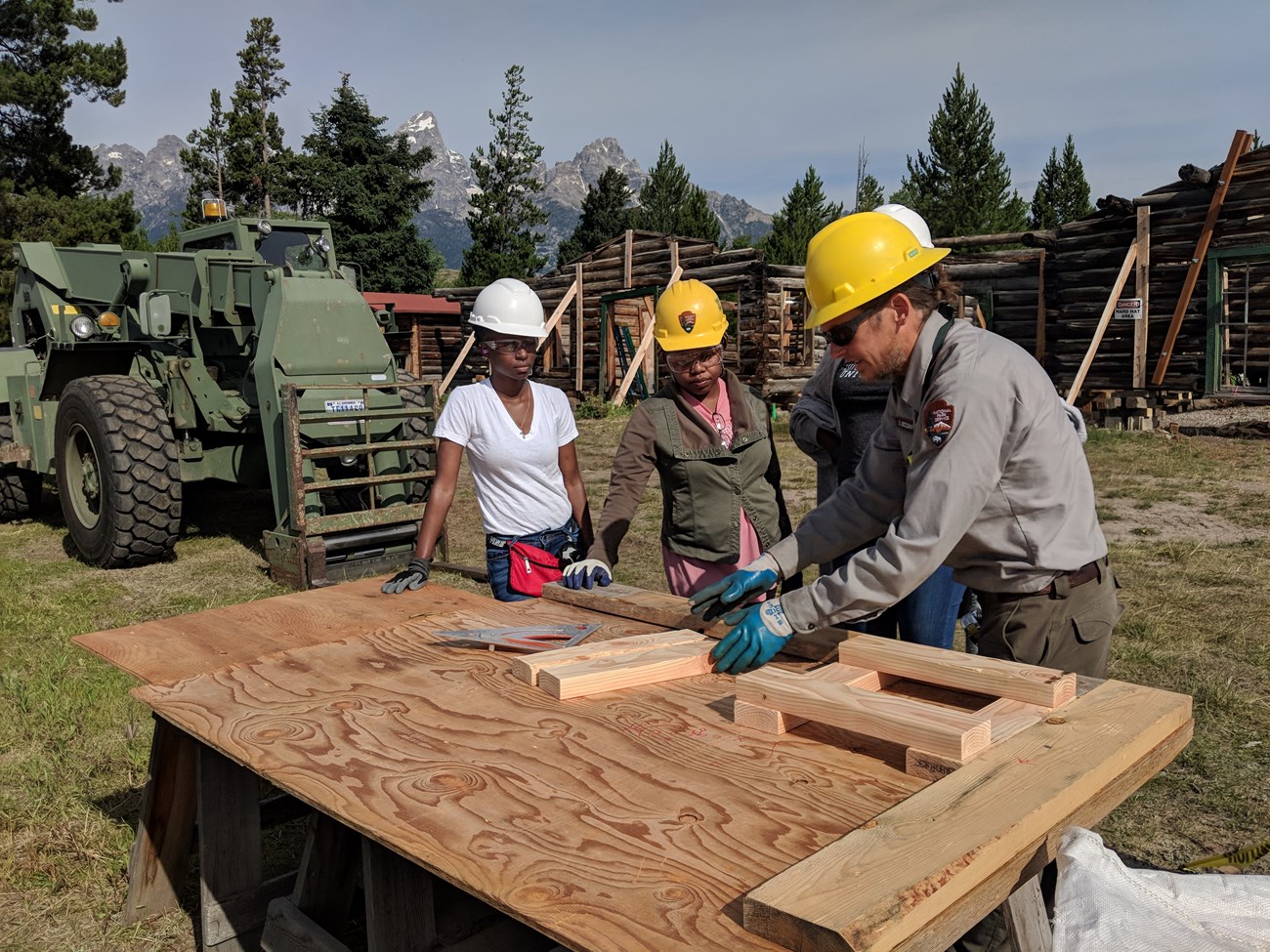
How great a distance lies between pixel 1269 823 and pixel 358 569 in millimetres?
5889

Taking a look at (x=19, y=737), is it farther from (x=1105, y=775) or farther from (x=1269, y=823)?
(x=1269, y=823)

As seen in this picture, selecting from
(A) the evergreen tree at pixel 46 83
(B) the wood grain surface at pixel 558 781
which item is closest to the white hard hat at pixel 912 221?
(B) the wood grain surface at pixel 558 781

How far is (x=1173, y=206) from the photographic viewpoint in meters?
15.5

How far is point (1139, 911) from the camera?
5.90ft

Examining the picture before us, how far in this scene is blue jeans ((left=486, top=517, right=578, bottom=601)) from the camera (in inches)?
164

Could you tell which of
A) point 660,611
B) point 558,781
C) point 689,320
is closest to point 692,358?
point 689,320

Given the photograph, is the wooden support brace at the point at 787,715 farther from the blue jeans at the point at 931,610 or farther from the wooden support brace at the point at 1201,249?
the wooden support brace at the point at 1201,249

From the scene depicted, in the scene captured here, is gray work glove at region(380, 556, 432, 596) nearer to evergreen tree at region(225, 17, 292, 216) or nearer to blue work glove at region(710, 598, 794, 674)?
blue work glove at region(710, 598, 794, 674)

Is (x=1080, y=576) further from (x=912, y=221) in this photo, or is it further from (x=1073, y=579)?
(x=912, y=221)

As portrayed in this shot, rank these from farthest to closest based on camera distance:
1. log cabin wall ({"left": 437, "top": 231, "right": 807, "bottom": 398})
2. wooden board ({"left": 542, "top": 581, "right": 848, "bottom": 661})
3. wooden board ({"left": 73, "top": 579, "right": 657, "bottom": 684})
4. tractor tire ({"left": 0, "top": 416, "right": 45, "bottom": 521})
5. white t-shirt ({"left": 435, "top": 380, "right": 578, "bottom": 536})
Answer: log cabin wall ({"left": 437, "top": 231, "right": 807, "bottom": 398}), tractor tire ({"left": 0, "top": 416, "right": 45, "bottom": 521}), white t-shirt ({"left": 435, "top": 380, "right": 578, "bottom": 536}), wooden board ({"left": 73, "top": 579, "right": 657, "bottom": 684}), wooden board ({"left": 542, "top": 581, "right": 848, "bottom": 661})

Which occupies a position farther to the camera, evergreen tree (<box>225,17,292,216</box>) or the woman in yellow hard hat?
evergreen tree (<box>225,17,292,216</box>)

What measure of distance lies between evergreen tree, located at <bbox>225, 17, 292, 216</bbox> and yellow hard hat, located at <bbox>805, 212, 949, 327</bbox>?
146ft

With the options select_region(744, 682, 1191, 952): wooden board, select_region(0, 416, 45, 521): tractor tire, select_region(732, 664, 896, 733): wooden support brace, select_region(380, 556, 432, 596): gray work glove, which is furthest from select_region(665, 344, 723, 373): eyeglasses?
select_region(0, 416, 45, 521): tractor tire

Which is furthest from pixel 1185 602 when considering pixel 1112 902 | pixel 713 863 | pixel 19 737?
pixel 19 737
